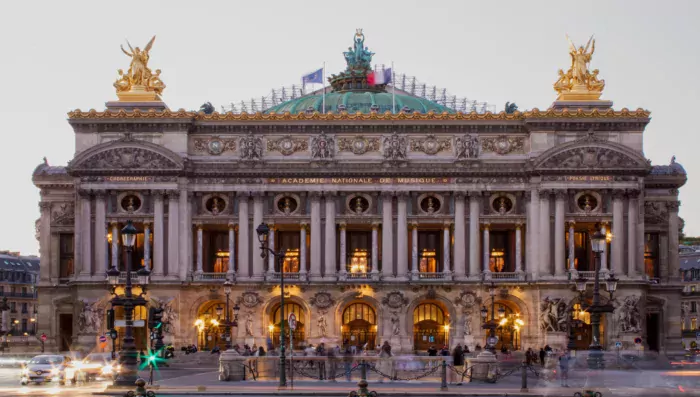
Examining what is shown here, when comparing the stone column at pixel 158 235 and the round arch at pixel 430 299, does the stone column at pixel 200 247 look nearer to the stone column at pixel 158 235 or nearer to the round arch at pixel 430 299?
the stone column at pixel 158 235

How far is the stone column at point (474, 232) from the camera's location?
98.9 metres

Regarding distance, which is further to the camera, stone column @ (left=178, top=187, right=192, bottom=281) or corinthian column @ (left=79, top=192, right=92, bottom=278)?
stone column @ (left=178, top=187, right=192, bottom=281)

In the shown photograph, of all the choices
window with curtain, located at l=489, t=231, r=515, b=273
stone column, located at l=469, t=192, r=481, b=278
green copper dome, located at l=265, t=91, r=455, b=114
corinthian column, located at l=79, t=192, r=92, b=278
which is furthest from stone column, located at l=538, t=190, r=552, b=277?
corinthian column, located at l=79, t=192, r=92, b=278

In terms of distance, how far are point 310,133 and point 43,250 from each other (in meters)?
25.7

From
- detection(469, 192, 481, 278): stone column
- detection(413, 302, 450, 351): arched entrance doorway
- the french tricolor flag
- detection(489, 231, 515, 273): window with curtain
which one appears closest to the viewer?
detection(469, 192, 481, 278): stone column

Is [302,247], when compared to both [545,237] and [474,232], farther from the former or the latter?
[545,237]

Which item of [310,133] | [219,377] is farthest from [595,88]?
[219,377]

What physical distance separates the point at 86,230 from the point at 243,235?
40.7 feet

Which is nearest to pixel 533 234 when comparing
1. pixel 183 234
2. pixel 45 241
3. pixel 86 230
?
pixel 183 234

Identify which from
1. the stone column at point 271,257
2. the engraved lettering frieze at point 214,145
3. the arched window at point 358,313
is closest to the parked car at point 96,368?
the stone column at point 271,257

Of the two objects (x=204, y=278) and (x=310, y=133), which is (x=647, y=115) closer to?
(x=310, y=133)

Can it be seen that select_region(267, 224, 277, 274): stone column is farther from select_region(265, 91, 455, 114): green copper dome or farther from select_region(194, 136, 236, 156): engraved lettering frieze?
select_region(265, 91, 455, 114): green copper dome

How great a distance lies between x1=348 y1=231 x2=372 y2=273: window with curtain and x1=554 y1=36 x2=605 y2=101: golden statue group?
19.8 metres

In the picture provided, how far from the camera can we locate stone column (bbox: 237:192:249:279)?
9931 centimetres
